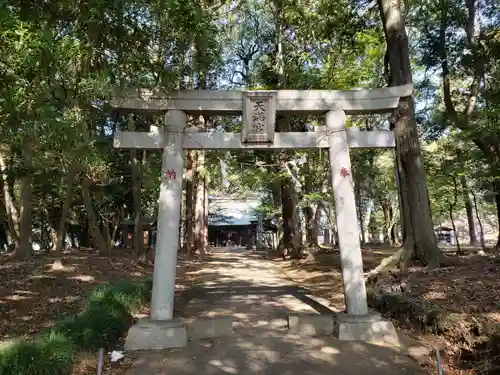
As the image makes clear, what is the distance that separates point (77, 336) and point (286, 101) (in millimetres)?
5043

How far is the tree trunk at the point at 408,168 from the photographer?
32.9 feet

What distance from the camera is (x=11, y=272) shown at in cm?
1105

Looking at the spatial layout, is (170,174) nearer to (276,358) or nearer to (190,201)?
(276,358)

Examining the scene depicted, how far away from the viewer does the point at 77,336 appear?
5.71 meters

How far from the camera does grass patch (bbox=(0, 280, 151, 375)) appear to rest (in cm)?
436

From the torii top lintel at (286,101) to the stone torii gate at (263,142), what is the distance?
0.02 m

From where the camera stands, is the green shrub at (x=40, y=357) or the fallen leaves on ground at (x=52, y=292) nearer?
the green shrub at (x=40, y=357)

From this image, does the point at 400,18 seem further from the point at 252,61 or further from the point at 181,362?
the point at 252,61

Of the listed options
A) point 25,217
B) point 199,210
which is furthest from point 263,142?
point 199,210

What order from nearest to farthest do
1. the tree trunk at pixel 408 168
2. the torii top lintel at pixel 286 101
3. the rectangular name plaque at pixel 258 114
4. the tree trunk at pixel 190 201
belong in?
the torii top lintel at pixel 286 101 → the rectangular name plaque at pixel 258 114 → the tree trunk at pixel 408 168 → the tree trunk at pixel 190 201

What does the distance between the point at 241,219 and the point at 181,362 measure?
1466 inches

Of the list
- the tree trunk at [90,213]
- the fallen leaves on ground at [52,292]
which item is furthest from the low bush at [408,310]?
the tree trunk at [90,213]

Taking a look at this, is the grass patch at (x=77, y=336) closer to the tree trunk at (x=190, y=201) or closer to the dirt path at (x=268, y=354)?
the dirt path at (x=268, y=354)

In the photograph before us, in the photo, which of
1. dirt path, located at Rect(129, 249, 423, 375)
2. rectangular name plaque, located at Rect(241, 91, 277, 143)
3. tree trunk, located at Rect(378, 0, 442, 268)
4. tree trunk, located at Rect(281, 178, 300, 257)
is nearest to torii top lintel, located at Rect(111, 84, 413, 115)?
rectangular name plaque, located at Rect(241, 91, 277, 143)
